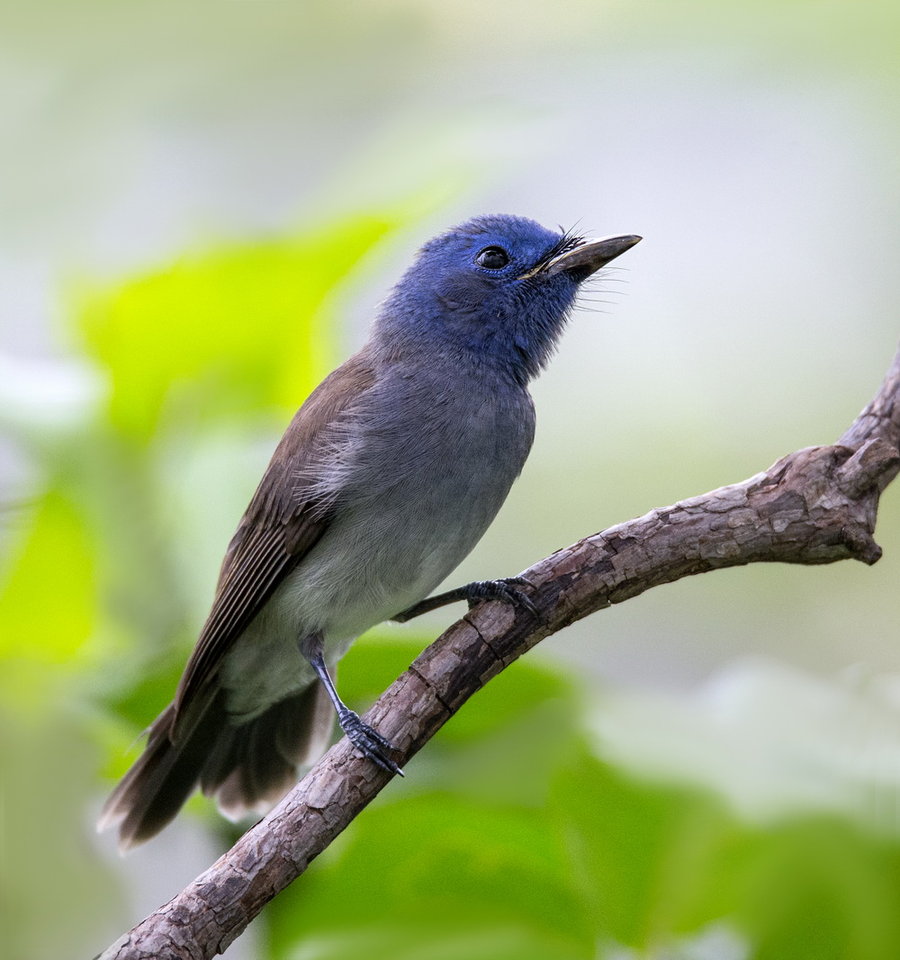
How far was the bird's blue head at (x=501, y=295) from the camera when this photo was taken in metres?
2.95

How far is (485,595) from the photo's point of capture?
2.40 metres

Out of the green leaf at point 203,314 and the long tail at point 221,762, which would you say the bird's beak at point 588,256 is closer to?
the green leaf at point 203,314

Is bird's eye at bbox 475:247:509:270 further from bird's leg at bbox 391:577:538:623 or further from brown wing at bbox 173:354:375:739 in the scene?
bird's leg at bbox 391:577:538:623

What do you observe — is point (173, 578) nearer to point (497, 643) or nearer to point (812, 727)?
point (497, 643)

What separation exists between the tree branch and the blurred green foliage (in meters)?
0.24

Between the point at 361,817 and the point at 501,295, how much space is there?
1335 millimetres

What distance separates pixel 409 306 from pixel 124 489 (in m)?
0.87

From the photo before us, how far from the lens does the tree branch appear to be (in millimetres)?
2193

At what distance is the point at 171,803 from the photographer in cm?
306

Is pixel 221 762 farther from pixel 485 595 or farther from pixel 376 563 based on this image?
pixel 485 595

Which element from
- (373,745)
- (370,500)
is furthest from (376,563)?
(373,745)

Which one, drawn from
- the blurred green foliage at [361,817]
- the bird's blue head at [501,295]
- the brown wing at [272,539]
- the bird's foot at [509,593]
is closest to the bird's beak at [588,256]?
the bird's blue head at [501,295]

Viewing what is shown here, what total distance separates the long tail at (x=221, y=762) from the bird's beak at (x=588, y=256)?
Answer: 130cm

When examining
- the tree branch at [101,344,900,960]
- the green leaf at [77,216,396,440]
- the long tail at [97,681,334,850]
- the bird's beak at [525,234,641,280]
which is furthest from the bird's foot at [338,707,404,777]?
the bird's beak at [525,234,641,280]
